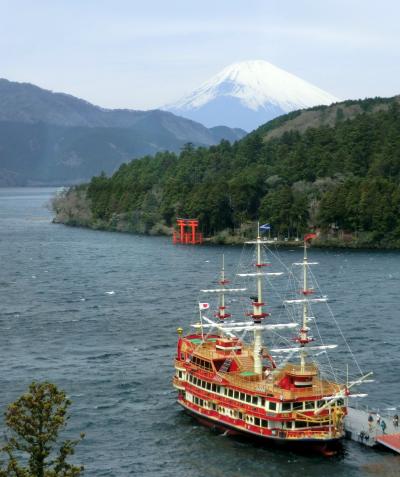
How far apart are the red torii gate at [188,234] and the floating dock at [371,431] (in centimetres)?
11625

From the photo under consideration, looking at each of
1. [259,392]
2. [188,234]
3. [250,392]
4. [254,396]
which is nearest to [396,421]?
[259,392]

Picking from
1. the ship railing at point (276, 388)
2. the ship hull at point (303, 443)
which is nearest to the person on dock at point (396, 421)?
the ship hull at point (303, 443)

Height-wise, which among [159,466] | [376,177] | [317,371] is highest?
[376,177]

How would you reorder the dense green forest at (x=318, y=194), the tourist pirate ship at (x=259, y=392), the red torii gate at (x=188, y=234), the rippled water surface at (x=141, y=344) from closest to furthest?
1. the rippled water surface at (x=141, y=344)
2. the tourist pirate ship at (x=259, y=392)
3. the dense green forest at (x=318, y=194)
4. the red torii gate at (x=188, y=234)

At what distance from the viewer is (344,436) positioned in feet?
185

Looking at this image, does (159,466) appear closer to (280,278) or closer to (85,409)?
(85,409)

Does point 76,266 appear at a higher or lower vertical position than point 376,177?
lower

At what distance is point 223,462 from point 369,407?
12922 millimetres

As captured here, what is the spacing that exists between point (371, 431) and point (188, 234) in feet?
405

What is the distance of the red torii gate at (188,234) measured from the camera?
175 m

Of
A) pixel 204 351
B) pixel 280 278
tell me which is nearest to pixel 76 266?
pixel 280 278

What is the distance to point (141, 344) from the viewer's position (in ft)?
260

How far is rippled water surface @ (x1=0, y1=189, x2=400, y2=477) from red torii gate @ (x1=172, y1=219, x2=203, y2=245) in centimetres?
2362

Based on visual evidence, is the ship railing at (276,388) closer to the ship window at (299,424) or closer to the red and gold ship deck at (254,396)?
the red and gold ship deck at (254,396)
